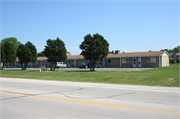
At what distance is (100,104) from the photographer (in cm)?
718

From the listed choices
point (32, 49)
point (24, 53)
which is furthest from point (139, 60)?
point (24, 53)

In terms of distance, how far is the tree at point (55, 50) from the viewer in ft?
112

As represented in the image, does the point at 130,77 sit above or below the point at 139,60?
below

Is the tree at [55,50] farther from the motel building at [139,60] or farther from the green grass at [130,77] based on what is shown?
the motel building at [139,60]

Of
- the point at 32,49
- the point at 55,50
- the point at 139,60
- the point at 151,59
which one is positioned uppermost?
the point at 32,49

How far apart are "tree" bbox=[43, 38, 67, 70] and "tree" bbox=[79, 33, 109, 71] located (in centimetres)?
594

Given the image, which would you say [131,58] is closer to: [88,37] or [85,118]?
[88,37]

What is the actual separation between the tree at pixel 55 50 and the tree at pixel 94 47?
5940mm

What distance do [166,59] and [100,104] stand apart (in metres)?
37.5

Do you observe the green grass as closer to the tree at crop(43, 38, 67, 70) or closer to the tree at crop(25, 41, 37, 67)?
the tree at crop(43, 38, 67, 70)

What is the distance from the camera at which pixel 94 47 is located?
29.5m

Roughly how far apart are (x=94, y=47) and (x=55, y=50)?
8.77 meters

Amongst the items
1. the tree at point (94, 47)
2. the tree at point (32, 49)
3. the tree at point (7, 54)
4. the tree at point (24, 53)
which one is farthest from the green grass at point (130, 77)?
the tree at point (7, 54)

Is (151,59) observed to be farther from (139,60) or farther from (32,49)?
(32,49)
